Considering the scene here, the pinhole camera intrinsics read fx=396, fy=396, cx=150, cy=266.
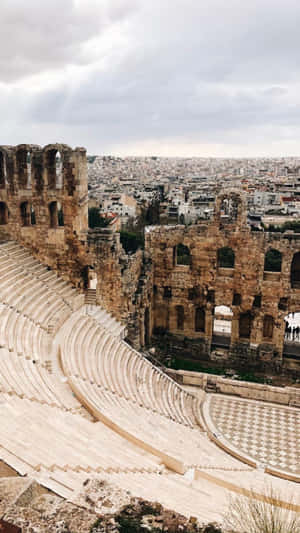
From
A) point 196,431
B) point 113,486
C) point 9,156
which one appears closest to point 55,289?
point 9,156

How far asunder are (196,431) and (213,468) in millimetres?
3808

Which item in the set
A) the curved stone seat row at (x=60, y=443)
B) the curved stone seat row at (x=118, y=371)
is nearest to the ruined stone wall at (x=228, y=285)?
the curved stone seat row at (x=118, y=371)

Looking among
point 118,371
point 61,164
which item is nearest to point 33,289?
point 118,371

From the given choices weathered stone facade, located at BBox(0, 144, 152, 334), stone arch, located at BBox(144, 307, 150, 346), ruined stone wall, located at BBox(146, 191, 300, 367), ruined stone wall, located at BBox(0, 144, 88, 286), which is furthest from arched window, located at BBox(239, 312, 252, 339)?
ruined stone wall, located at BBox(0, 144, 88, 286)

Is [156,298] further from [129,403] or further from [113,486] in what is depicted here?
[113,486]

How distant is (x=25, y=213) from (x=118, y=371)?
10.1m

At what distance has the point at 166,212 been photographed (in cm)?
6331

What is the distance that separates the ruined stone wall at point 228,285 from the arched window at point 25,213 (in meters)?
6.51

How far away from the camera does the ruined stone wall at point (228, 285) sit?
2036cm

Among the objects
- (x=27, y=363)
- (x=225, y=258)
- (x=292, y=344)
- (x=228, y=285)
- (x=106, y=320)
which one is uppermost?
(x=228, y=285)

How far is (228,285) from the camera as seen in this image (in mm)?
21297

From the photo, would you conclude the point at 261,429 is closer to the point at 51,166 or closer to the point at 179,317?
the point at 179,317

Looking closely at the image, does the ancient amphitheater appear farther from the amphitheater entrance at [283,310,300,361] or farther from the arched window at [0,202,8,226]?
the amphitheater entrance at [283,310,300,361]

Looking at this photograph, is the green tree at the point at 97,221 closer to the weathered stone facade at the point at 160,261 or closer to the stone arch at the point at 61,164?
the weathered stone facade at the point at 160,261
